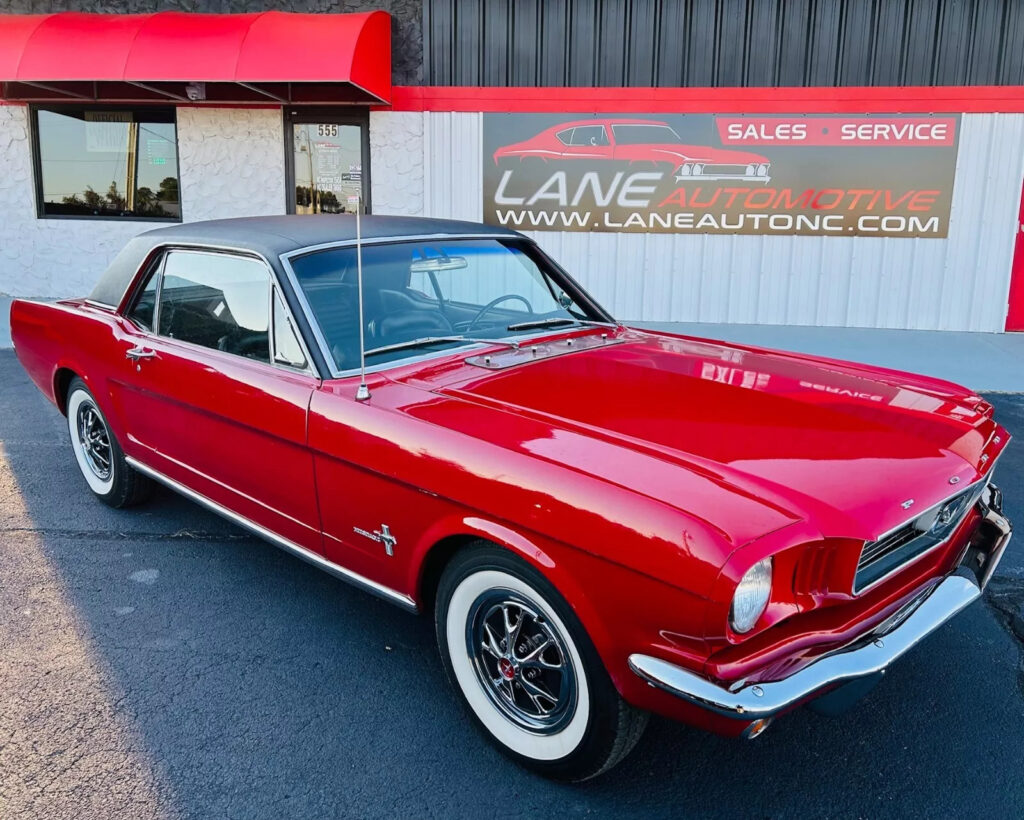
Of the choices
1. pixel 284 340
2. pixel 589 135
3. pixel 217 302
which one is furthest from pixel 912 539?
pixel 589 135

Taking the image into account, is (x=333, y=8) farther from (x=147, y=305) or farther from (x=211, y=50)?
(x=147, y=305)

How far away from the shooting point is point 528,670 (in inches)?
95.5

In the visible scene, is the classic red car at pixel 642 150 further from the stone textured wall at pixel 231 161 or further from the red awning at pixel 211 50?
the stone textured wall at pixel 231 161

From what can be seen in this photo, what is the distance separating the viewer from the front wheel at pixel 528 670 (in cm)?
219

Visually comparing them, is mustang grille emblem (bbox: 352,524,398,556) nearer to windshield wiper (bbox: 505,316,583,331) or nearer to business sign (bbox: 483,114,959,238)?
windshield wiper (bbox: 505,316,583,331)

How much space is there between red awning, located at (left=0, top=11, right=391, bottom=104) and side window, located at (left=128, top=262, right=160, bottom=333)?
548 cm

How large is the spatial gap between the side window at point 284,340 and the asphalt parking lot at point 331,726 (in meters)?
1.03

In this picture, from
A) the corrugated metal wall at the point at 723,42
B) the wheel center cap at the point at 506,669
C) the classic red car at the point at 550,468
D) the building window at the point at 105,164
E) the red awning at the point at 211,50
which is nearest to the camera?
the classic red car at the point at 550,468

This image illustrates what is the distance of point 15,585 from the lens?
11.7 ft

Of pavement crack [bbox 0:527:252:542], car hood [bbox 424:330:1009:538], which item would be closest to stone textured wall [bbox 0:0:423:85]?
pavement crack [bbox 0:527:252:542]

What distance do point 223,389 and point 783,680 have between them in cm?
226

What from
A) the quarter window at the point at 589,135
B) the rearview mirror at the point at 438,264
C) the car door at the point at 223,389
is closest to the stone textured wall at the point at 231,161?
the quarter window at the point at 589,135

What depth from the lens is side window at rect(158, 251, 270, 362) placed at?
3.23 m

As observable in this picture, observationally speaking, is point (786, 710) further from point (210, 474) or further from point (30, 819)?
point (210, 474)
